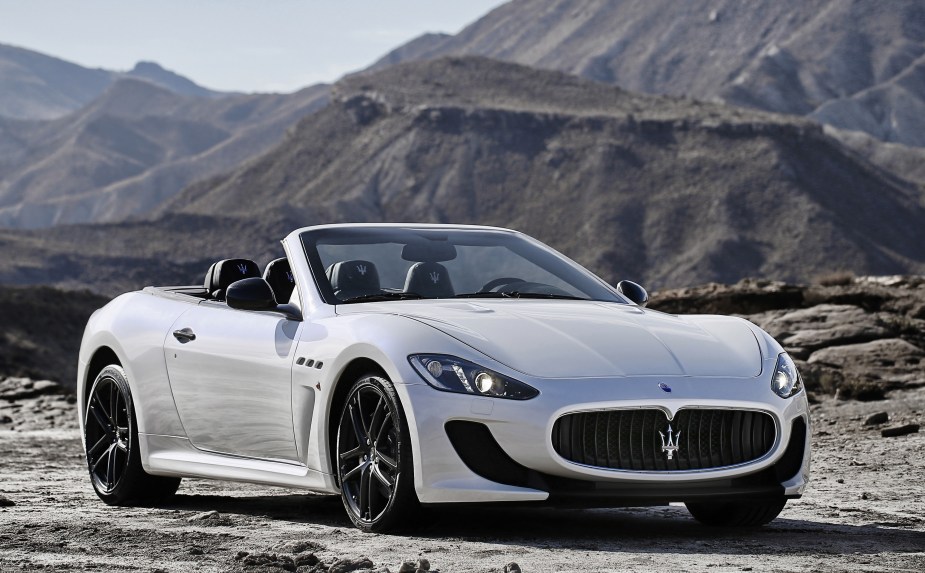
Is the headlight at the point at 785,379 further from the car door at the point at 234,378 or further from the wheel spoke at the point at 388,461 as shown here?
the car door at the point at 234,378

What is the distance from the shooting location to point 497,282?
25.3 feet

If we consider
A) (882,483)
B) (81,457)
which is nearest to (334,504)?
(882,483)

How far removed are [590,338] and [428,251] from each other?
148 centimetres

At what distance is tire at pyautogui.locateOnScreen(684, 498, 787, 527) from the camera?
6.85 m

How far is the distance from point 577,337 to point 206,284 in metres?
2.79

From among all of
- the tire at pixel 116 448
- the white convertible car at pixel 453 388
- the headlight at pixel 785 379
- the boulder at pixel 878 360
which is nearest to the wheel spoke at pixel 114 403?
the tire at pixel 116 448

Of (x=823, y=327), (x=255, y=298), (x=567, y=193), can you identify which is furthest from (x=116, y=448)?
(x=567, y=193)

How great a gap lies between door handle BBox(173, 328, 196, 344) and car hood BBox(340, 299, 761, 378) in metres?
1.35

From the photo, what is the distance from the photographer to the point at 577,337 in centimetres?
652

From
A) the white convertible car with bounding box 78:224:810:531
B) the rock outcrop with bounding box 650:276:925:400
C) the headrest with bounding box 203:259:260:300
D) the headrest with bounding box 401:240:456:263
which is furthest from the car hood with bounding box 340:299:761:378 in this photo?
the rock outcrop with bounding box 650:276:925:400

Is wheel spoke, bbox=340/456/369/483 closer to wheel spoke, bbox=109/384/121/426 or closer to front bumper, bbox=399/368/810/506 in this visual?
front bumper, bbox=399/368/810/506

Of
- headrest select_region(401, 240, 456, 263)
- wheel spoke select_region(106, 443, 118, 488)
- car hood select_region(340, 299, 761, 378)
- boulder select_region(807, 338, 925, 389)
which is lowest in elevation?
wheel spoke select_region(106, 443, 118, 488)

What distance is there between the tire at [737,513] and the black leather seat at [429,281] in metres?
1.61

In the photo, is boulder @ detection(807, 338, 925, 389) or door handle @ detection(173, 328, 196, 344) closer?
door handle @ detection(173, 328, 196, 344)
